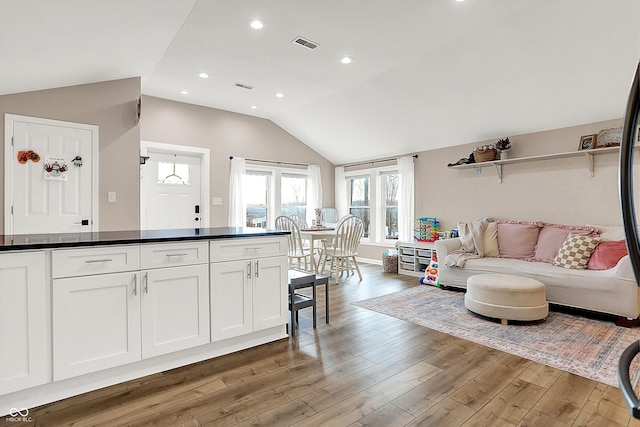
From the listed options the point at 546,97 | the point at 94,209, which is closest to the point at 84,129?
the point at 94,209

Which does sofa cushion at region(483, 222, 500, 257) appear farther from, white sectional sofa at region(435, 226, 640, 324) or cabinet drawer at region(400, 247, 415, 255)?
cabinet drawer at region(400, 247, 415, 255)

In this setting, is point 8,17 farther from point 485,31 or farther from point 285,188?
point 285,188

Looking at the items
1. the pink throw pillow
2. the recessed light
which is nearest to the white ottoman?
the pink throw pillow

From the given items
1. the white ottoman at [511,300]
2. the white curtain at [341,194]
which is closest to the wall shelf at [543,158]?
the white ottoman at [511,300]

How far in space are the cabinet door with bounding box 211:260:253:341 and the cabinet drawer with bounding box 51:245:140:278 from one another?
1.76 ft

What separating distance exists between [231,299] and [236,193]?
11.8ft

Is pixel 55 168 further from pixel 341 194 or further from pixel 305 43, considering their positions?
pixel 341 194

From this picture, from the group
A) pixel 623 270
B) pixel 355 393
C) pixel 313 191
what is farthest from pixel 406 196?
pixel 355 393

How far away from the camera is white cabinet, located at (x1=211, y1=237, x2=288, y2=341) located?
2441mm

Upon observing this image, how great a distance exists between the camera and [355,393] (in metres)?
2.00

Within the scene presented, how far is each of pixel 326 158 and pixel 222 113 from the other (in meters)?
2.44

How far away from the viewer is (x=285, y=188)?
684 centimetres

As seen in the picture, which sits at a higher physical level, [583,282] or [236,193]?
[236,193]

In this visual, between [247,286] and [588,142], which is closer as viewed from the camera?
[247,286]
